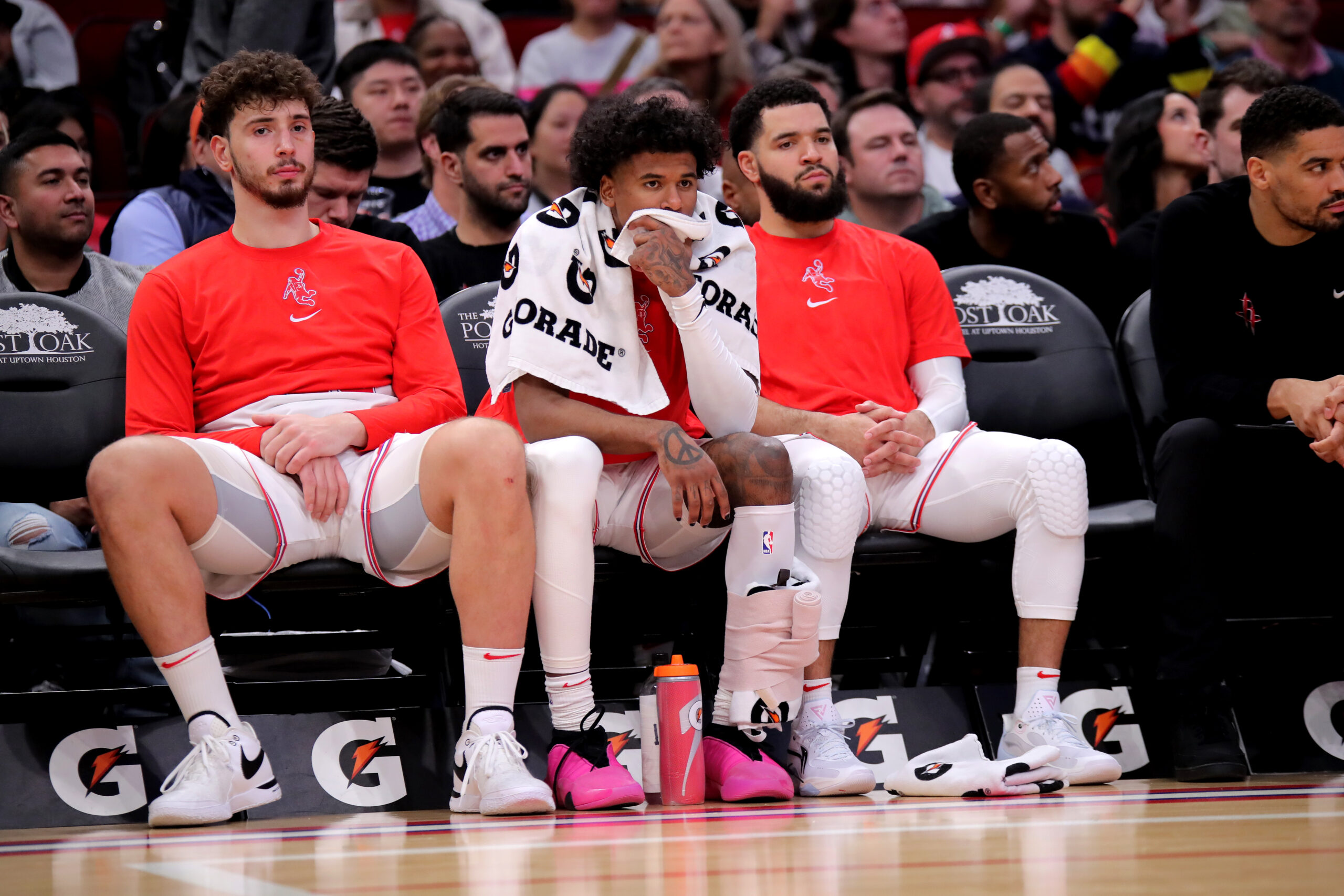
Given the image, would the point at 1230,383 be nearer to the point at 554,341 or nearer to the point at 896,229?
the point at 554,341

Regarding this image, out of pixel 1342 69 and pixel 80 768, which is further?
pixel 1342 69

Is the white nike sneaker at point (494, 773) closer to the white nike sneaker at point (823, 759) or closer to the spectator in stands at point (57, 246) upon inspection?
the white nike sneaker at point (823, 759)

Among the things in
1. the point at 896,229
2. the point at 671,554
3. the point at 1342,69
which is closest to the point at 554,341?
the point at 671,554

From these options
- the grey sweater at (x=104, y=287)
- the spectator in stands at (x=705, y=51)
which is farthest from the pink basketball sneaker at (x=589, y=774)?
the spectator in stands at (x=705, y=51)

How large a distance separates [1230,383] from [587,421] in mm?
1755

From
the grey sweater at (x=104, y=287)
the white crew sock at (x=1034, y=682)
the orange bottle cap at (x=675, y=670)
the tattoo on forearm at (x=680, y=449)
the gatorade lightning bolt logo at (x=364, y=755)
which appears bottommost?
the gatorade lightning bolt logo at (x=364, y=755)

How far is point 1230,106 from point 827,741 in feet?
13.6

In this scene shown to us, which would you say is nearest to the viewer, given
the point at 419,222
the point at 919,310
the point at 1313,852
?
the point at 1313,852

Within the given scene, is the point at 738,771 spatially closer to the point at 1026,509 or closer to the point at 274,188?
the point at 1026,509

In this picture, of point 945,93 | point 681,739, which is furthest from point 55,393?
point 945,93

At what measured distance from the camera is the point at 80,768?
339 centimetres

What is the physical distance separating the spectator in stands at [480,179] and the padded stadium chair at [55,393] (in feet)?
4.58

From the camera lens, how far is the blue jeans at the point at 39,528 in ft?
12.9

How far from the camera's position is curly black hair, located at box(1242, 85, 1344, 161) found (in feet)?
13.4
